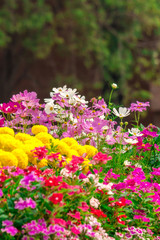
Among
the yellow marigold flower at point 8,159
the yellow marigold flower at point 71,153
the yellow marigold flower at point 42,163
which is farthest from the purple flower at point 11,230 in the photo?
the yellow marigold flower at point 71,153

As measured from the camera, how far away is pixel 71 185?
1821 millimetres

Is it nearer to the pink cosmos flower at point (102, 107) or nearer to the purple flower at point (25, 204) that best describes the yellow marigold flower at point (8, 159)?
the purple flower at point (25, 204)

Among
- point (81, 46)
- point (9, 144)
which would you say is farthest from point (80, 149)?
point (81, 46)

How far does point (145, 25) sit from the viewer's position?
35.4 ft

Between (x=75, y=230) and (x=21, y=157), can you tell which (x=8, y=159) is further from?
(x=75, y=230)

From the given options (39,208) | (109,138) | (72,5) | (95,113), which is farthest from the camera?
(72,5)

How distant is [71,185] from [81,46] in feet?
28.9

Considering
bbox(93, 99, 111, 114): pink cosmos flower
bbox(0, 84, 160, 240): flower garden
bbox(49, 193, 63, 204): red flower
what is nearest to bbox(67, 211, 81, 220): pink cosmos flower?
bbox(0, 84, 160, 240): flower garden

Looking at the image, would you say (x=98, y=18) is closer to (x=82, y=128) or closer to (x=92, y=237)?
(x=82, y=128)

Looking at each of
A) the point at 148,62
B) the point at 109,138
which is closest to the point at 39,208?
the point at 109,138

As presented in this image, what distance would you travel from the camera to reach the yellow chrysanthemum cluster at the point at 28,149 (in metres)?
2.04

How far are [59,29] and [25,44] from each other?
1.40 m

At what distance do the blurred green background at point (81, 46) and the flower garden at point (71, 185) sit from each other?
6.70m

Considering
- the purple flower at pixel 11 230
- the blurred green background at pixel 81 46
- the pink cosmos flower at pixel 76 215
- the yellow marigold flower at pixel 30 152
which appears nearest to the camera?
the purple flower at pixel 11 230
